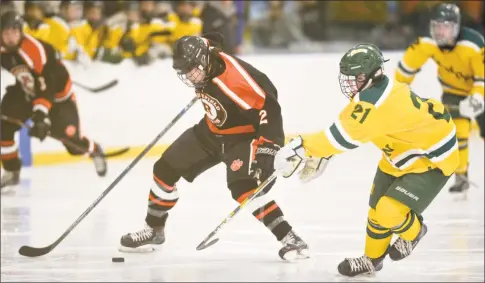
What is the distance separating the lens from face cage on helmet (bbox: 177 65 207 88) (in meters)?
3.37

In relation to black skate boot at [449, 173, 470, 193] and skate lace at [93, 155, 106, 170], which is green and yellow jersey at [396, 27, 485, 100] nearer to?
black skate boot at [449, 173, 470, 193]

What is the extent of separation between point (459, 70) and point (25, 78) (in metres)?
2.17

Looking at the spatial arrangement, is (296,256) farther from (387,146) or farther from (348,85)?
(348,85)

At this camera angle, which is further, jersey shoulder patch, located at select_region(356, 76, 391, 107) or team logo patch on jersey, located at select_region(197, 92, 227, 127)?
team logo patch on jersey, located at select_region(197, 92, 227, 127)

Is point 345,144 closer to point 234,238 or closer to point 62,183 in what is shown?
point 234,238

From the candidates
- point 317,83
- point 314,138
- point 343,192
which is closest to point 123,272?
point 314,138

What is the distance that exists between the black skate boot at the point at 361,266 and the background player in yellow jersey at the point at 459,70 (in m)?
0.87

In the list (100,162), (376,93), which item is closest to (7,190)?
(100,162)

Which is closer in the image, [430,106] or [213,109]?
[430,106]

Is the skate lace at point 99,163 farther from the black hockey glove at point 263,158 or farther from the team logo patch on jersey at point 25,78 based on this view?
the black hockey glove at point 263,158

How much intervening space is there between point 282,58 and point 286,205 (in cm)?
171

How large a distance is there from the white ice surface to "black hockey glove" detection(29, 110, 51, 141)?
36 centimetres

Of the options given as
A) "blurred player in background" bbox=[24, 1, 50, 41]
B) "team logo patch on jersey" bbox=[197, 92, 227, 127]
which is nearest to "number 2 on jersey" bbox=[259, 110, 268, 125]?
"team logo patch on jersey" bbox=[197, 92, 227, 127]

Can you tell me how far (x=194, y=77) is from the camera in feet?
11.2
